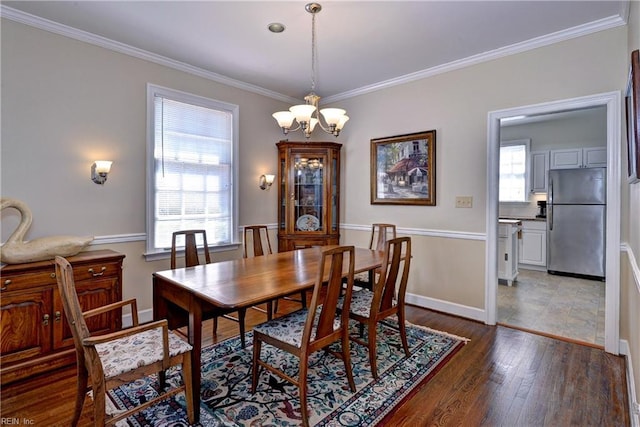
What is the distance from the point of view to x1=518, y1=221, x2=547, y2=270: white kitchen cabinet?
5621 mm

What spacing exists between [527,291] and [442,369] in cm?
280

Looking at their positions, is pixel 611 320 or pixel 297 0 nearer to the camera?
pixel 297 0

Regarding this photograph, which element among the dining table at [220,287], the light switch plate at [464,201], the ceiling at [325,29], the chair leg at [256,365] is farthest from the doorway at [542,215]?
the chair leg at [256,365]

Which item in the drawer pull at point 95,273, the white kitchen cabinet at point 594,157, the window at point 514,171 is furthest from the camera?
the window at point 514,171

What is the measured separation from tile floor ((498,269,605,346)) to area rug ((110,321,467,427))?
118 centimetres

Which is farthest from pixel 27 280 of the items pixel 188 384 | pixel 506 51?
pixel 506 51

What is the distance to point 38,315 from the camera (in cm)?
235

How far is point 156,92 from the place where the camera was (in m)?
3.37

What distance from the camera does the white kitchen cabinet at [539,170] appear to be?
5.81 meters

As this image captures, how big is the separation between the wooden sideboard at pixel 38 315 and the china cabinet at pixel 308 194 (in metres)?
2.25

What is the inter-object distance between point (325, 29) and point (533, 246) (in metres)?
5.21

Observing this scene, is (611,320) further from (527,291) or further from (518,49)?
(518,49)

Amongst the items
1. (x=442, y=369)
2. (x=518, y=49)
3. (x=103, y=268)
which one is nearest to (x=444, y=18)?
(x=518, y=49)

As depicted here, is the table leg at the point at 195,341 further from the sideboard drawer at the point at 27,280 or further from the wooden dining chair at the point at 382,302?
the sideboard drawer at the point at 27,280
